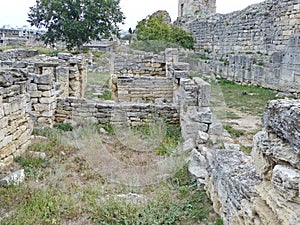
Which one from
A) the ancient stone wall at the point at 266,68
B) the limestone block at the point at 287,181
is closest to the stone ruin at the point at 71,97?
the limestone block at the point at 287,181

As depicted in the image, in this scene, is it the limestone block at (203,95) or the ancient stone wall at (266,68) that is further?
the ancient stone wall at (266,68)

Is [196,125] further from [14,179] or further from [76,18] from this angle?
[76,18]

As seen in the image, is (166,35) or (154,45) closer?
(154,45)

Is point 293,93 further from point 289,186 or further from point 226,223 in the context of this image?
point 289,186

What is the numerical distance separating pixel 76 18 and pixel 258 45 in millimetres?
15900

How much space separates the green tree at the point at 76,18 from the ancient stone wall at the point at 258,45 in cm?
869

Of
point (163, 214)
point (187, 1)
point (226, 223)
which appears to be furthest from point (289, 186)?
point (187, 1)

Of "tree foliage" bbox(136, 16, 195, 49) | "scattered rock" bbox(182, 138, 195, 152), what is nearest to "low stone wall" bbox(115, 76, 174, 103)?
"scattered rock" bbox(182, 138, 195, 152)

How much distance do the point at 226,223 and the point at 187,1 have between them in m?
29.7

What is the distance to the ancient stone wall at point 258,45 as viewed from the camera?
13508 millimetres

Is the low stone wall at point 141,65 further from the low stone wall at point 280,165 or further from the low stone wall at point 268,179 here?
the low stone wall at point 280,165

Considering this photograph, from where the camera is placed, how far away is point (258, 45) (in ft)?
56.3

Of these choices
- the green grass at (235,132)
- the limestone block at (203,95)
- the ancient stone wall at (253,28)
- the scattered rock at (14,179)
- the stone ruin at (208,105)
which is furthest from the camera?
the ancient stone wall at (253,28)

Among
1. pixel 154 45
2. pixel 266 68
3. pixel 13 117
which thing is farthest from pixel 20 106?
pixel 154 45
